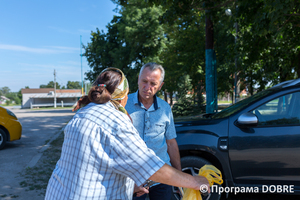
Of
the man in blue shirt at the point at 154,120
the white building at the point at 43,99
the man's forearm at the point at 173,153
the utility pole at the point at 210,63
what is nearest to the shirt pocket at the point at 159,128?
the man in blue shirt at the point at 154,120

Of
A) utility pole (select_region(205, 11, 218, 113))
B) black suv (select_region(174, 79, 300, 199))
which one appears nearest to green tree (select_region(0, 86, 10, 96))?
utility pole (select_region(205, 11, 218, 113))

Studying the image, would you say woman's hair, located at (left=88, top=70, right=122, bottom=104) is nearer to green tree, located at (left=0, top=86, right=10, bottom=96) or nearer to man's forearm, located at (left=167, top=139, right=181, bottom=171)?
man's forearm, located at (left=167, top=139, right=181, bottom=171)

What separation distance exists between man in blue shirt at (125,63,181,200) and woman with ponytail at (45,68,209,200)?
32.3 inches

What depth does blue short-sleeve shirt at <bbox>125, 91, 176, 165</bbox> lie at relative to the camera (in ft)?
7.28

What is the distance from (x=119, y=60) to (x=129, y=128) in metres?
21.4

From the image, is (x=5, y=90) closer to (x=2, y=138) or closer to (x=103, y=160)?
(x=2, y=138)

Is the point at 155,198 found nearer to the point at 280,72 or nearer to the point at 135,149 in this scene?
the point at 135,149

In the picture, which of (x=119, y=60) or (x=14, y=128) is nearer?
(x=14, y=128)

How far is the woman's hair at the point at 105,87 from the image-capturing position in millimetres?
1452

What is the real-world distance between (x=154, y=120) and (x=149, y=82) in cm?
35

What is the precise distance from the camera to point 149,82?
229 centimetres

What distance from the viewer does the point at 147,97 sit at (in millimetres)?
2293

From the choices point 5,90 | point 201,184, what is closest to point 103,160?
point 201,184

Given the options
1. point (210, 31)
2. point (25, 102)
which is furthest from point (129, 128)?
point (25, 102)
